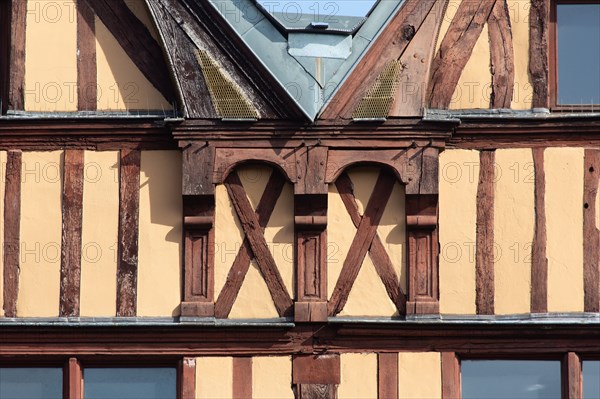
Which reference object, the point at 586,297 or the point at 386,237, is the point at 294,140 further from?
the point at 586,297

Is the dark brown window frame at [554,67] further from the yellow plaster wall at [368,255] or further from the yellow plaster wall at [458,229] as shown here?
the yellow plaster wall at [368,255]

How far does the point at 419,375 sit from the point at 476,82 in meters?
2.29

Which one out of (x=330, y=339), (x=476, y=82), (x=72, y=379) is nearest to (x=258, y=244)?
(x=330, y=339)

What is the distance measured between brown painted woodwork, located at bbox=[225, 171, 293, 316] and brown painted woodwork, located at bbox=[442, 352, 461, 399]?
3.96ft

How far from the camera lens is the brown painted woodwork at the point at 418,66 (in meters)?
14.3

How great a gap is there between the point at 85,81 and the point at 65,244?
1.29 metres

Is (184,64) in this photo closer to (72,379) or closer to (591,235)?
(72,379)

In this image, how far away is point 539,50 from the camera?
1452cm

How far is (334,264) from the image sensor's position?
46.4 feet

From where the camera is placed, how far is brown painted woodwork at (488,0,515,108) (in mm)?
14461

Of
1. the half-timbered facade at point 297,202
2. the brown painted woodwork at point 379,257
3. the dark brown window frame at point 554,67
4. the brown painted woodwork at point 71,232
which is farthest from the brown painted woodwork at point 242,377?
the dark brown window frame at point 554,67

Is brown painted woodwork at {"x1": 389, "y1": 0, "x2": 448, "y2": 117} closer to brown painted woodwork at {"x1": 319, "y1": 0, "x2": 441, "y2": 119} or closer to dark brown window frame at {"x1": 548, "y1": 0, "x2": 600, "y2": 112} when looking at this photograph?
brown painted woodwork at {"x1": 319, "y1": 0, "x2": 441, "y2": 119}

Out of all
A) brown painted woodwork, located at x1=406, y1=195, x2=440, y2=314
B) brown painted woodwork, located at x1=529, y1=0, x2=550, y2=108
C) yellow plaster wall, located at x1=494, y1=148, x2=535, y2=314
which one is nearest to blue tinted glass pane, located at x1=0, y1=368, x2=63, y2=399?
brown painted woodwork, located at x1=406, y1=195, x2=440, y2=314

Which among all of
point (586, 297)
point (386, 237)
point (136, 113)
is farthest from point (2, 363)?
point (586, 297)
